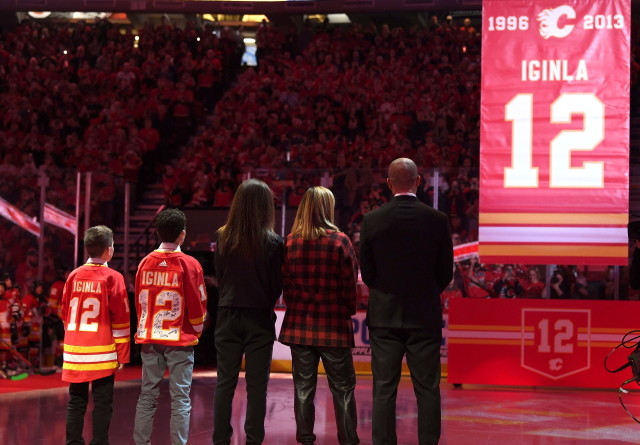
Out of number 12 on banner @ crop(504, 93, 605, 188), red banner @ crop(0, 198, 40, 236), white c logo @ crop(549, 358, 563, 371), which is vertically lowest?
white c logo @ crop(549, 358, 563, 371)

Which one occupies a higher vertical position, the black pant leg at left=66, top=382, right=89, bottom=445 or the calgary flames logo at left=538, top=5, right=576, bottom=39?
the calgary flames logo at left=538, top=5, right=576, bottom=39

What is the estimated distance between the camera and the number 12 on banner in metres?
10.0

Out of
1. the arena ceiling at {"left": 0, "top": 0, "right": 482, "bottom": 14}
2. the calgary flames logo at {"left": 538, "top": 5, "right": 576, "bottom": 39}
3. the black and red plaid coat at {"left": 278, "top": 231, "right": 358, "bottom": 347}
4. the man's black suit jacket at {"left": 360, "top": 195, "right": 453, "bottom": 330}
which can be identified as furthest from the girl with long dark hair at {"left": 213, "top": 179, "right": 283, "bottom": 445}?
the arena ceiling at {"left": 0, "top": 0, "right": 482, "bottom": 14}

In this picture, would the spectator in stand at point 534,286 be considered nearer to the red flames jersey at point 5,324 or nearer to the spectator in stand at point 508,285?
the spectator in stand at point 508,285

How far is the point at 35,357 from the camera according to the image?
1336 cm

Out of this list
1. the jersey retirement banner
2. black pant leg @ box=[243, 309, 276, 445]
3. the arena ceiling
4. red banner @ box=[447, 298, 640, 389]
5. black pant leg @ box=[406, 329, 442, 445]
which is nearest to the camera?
black pant leg @ box=[406, 329, 442, 445]

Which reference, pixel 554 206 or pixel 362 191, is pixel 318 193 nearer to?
pixel 554 206

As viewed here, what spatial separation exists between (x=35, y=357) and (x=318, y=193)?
8110 millimetres

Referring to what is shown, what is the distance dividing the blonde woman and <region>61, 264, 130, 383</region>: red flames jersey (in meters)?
1.12

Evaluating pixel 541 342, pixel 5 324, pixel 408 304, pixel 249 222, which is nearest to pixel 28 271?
pixel 5 324

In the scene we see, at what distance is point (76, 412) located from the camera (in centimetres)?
639

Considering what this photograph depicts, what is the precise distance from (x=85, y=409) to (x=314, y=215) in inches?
78.5

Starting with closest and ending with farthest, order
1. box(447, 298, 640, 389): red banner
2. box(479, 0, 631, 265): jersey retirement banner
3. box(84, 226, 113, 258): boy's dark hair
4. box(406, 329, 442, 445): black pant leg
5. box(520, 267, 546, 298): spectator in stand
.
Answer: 1. box(406, 329, 442, 445): black pant leg
2. box(84, 226, 113, 258): boy's dark hair
3. box(479, 0, 631, 265): jersey retirement banner
4. box(447, 298, 640, 389): red banner
5. box(520, 267, 546, 298): spectator in stand

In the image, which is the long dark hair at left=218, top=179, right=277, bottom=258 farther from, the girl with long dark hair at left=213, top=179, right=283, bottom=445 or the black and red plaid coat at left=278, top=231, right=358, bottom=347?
the black and red plaid coat at left=278, top=231, right=358, bottom=347
